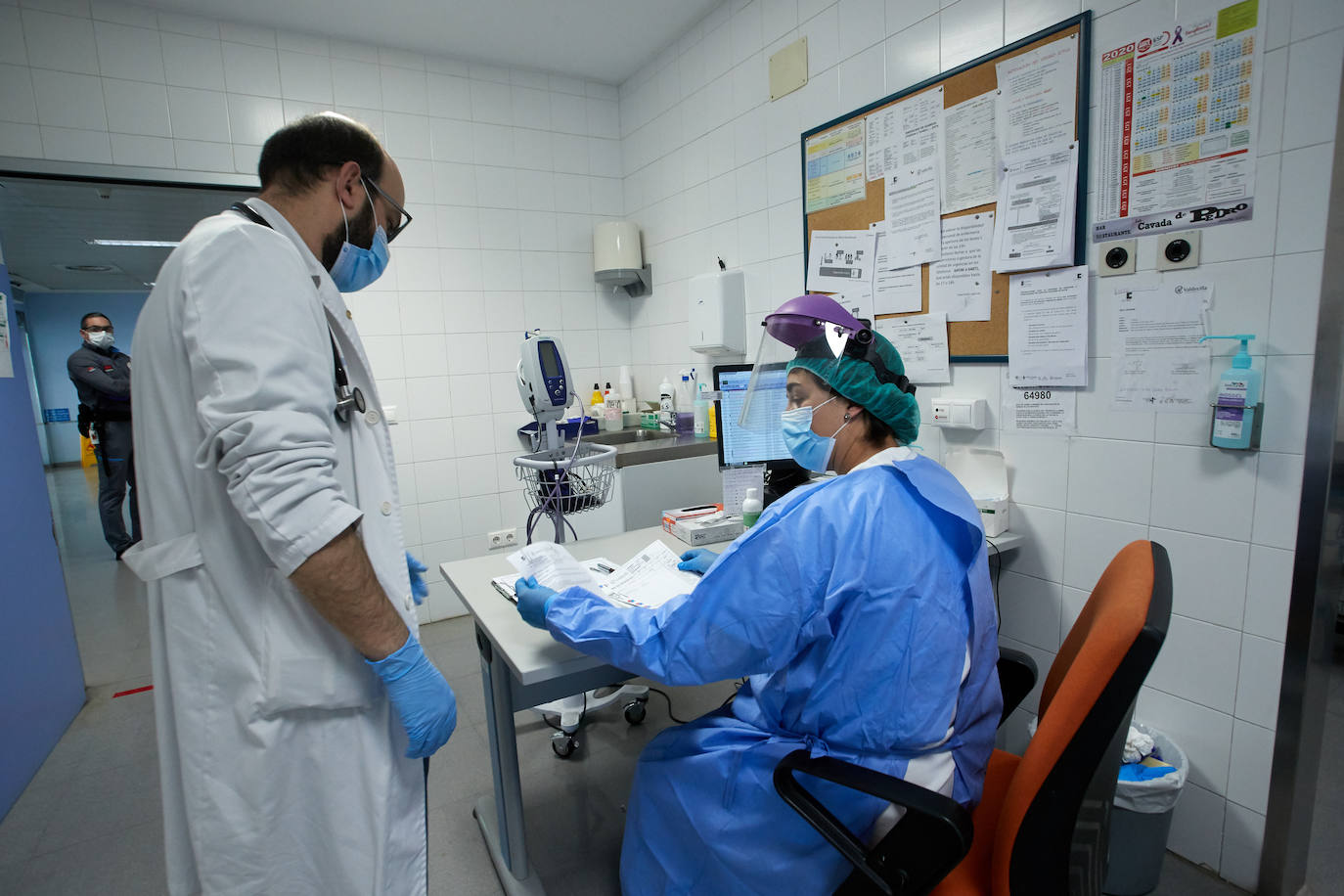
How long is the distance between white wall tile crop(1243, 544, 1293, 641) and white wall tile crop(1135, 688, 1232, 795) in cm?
26

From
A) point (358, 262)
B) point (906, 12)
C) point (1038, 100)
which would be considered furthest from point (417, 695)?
point (906, 12)

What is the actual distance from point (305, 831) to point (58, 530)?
698 cm

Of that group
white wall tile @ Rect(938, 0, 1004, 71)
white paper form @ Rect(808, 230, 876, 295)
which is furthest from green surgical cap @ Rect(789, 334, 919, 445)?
white wall tile @ Rect(938, 0, 1004, 71)

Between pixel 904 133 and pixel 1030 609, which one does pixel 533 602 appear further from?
pixel 904 133

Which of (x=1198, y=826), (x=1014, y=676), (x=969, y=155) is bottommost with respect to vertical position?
(x=1198, y=826)

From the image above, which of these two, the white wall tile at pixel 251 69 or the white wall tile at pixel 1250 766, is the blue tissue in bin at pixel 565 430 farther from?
the white wall tile at pixel 1250 766

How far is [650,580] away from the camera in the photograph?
1.55 meters

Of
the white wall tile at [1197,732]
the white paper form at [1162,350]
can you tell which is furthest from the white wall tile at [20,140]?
the white wall tile at [1197,732]

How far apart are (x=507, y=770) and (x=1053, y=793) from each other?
127cm

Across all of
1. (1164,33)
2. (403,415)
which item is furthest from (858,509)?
(403,415)

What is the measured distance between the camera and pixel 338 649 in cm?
104

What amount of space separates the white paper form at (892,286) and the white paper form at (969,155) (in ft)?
0.75

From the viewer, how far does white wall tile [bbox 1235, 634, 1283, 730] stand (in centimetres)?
152

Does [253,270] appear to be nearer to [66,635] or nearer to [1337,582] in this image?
[1337,582]
